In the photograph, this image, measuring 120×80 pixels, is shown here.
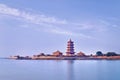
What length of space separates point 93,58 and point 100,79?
2746 inches

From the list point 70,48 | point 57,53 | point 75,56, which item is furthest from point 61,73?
point 57,53

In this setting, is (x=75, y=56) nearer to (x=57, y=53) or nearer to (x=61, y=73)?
(x=57, y=53)

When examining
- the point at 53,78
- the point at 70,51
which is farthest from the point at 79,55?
the point at 53,78

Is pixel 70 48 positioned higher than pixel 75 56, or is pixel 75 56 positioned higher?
pixel 70 48

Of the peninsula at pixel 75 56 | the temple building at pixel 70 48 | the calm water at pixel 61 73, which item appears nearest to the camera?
the calm water at pixel 61 73

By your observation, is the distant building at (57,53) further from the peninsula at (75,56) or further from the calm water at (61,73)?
the calm water at (61,73)

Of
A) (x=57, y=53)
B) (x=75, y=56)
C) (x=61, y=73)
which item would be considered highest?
(x=57, y=53)

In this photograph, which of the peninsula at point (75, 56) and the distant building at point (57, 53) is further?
the distant building at point (57, 53)

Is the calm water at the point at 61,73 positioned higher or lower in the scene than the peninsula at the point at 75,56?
lower

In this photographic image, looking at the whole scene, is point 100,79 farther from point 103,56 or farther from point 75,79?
point 103,56

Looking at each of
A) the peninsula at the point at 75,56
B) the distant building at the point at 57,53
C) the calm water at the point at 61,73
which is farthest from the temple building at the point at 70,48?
the calm water at the point at 61,73

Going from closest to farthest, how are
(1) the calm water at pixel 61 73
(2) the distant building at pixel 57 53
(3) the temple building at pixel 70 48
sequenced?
(1) the calm water at pixel 61 73
(3) the temple building at pixel 70 48
(2) the distant building at pixel 57 53

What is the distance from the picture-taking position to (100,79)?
1040 inches

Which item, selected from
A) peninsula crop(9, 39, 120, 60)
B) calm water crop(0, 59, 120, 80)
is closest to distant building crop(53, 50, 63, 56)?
peninsula crop(9, 39, 120, 60)
